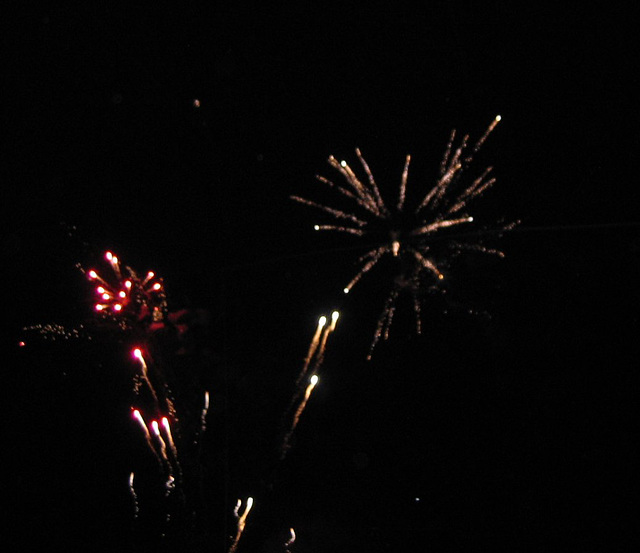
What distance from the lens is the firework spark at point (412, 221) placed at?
230 inches

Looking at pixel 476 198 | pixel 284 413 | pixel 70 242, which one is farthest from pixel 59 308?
pixel 476 198

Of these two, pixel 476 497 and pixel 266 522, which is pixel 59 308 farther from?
pixel 476 497

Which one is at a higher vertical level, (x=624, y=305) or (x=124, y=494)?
(x=624, y=305)

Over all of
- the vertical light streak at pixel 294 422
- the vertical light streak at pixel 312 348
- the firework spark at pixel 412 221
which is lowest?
the vertical light streak at pixel 294 422

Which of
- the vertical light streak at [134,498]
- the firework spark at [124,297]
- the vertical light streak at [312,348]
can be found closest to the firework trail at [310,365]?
the vertical light streak at [312,348]

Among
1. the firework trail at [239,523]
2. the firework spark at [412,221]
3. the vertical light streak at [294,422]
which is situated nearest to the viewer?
the firework spark at [412,221]

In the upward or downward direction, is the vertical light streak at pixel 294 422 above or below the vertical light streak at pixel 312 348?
below

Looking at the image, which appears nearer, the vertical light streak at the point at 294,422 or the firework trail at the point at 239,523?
the firework trail at the point at 239,523

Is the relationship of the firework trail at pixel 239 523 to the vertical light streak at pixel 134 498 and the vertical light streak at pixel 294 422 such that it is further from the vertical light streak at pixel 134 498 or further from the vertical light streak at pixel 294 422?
the vertical light streak at pixel 134 498

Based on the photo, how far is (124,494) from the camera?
7141 mm

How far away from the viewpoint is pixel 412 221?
631cm

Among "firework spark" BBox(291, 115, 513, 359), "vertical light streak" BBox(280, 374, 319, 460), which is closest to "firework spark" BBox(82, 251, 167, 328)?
"firework spark" BBox(291, 115, 513, 359)

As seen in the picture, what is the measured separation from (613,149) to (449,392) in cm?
490

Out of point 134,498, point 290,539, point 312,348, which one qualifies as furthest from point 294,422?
point 134,498
